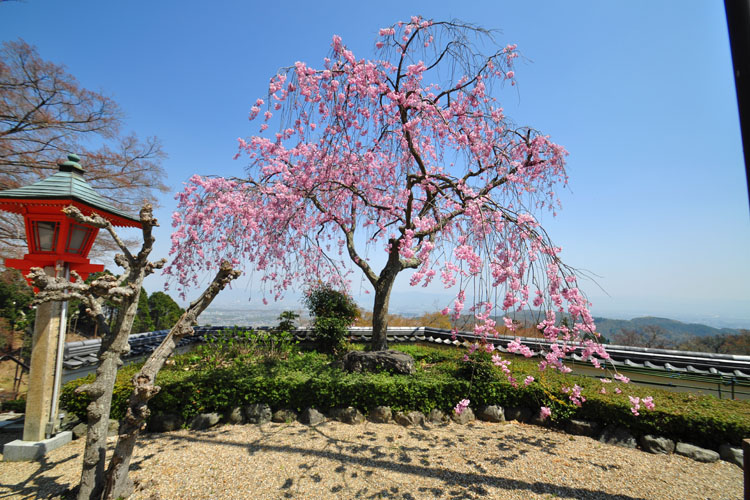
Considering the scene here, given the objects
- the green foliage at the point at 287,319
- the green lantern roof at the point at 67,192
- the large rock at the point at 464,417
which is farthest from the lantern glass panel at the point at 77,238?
the large rock at the point at 464,417

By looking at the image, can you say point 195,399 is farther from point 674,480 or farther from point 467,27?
point 467,27

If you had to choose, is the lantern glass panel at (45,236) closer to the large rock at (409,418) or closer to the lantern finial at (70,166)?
the lantern finial at (70,166)

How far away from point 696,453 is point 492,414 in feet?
7.61

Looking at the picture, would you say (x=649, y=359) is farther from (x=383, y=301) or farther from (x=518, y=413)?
(x=383, y=301)

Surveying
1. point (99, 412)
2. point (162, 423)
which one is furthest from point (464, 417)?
point (99, 412)

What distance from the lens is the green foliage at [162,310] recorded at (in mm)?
11148

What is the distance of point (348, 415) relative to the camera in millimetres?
4617

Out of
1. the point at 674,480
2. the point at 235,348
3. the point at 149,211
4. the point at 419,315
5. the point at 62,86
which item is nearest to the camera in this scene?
the point at 149,211

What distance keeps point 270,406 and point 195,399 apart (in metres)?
1.03

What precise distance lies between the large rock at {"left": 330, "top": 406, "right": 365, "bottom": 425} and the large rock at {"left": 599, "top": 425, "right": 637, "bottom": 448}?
327 cm

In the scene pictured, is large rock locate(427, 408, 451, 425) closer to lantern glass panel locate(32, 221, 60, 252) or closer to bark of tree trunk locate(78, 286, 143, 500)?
bark of tree trunk locate(78, 286, 143, 500)

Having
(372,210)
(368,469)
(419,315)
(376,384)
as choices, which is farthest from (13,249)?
(419,315)

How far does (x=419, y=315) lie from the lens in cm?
1062

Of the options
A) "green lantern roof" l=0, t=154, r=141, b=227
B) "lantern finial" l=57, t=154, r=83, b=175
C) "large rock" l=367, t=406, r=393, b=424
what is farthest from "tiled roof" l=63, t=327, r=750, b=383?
"lantern finial" l=57, t=154, r=83, b=175
